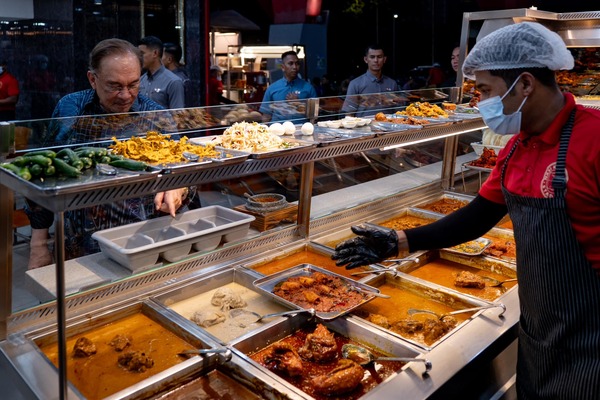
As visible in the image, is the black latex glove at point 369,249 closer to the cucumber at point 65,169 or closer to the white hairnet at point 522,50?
the white hairnet at point 522,50

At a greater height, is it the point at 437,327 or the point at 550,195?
the point at 550,195

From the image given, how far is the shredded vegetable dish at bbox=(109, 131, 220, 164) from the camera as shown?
6.43 feet

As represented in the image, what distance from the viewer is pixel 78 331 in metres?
2.16

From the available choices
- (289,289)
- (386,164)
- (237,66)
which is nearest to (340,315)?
(289,289)

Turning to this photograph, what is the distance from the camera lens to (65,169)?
→ 5.53 feet

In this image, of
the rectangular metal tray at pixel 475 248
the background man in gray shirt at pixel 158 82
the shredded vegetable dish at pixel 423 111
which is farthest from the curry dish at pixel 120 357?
the background man in gray shirt at pixel 158 82

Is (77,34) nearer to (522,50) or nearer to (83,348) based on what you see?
(83,348)

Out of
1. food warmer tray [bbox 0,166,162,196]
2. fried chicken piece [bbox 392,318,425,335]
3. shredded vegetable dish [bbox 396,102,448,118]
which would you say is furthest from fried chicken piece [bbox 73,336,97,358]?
shredded vegetable dish [bbox 396,102,448,118]

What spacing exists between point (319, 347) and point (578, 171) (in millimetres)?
1170

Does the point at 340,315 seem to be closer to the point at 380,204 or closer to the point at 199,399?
the point at 199,399

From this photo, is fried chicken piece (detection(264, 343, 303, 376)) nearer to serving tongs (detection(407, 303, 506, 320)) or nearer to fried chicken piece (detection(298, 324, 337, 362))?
fried chicken piece (detection(298, 324, 337, 362))

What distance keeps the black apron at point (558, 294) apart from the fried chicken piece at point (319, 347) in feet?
2.55

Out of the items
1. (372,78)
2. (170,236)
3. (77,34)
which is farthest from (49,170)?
(77,34)

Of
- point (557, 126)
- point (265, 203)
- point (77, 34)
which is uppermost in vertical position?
point (77, 34)
